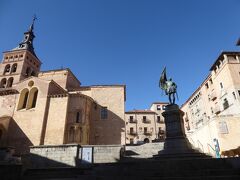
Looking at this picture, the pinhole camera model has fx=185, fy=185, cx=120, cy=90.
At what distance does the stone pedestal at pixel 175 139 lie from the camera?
401 inches

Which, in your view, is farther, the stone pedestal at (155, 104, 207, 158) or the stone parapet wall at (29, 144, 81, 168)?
the stone parapet wall at (29, 144, 81, 168)

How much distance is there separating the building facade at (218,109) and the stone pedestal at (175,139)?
5.06 m

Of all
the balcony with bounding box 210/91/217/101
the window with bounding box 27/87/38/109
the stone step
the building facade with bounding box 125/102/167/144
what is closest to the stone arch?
the window with bounding box 27/87/38/109

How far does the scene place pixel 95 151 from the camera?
11344mm

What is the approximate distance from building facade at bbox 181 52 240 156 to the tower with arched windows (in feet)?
109

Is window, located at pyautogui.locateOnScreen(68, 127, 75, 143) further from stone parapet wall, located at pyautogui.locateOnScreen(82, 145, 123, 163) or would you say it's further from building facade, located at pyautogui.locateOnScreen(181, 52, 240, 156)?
building facade, located at pyautogui.locateOnScreen(181, 52, 240, 156)

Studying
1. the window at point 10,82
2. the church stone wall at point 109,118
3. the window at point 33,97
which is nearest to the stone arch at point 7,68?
the window at point 10,82

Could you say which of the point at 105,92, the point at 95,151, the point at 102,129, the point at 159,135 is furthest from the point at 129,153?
the point at 159,135

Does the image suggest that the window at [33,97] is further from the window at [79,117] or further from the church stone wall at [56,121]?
the window at [79,117]

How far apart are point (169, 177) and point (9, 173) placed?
21.8 ft

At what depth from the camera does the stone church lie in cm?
2370

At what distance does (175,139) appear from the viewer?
1106 cm

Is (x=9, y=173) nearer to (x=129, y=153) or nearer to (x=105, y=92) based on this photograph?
(x=129, y=153)

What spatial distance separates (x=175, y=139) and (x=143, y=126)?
32193 mm
